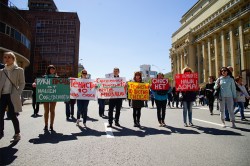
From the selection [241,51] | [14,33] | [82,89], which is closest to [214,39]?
[241,51]

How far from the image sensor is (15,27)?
32750 mm

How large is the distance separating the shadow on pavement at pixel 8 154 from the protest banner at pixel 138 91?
4733mm

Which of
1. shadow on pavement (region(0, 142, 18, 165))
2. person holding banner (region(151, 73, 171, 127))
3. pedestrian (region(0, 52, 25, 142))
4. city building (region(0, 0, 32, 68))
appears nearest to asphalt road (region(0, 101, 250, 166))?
shadow on pavement (region(0, 142, 18, 165))

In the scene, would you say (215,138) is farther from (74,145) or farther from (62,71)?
(62,71)

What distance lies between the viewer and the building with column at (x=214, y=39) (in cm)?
4492

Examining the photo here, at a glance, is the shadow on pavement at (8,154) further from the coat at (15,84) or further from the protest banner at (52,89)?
the protest banner at (52,89)

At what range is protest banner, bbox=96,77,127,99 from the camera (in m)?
8.83

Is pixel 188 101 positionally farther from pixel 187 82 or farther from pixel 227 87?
pixel 227 87

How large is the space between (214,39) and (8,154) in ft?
200

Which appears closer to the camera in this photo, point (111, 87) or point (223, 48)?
point (111, 87)

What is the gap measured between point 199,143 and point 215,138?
2.66 feet

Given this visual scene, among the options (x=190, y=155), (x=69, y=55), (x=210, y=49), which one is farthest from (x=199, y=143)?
(x=69, y=55)

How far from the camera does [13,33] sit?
32.2m

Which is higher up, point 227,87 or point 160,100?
point 227,87
